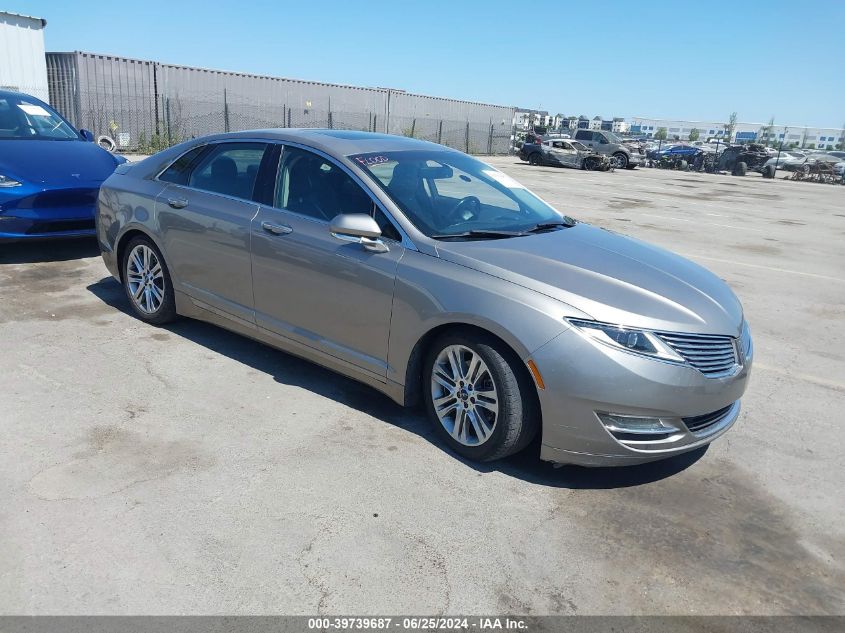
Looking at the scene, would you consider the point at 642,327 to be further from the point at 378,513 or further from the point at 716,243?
the point at 716,243

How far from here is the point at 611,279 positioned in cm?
356

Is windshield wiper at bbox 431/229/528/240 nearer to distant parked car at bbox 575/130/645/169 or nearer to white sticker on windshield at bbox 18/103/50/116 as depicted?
white sticker on windshield at bbox 18/103/50/116

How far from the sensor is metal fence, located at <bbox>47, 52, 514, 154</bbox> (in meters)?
22.1

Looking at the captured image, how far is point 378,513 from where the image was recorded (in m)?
3.16

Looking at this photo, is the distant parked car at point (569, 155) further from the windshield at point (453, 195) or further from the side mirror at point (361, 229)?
the side mirror at point (361, 229)

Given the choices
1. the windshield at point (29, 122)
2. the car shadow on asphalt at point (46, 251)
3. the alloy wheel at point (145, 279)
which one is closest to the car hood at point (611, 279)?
the alloy wheel at point (145, 279)

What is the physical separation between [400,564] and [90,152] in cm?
673

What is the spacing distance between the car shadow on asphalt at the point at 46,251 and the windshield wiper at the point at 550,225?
18.5 feet

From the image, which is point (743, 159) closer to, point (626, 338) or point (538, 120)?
point (626, 338)

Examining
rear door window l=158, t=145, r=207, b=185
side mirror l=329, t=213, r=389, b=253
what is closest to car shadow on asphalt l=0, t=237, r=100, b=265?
rear door window l=158, t=145, r=207, b=185

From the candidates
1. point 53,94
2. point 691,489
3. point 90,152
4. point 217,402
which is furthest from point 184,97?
point 691,489

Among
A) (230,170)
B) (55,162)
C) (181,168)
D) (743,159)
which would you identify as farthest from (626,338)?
(743,159)

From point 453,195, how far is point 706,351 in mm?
1842

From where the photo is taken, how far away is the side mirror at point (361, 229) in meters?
3.77
